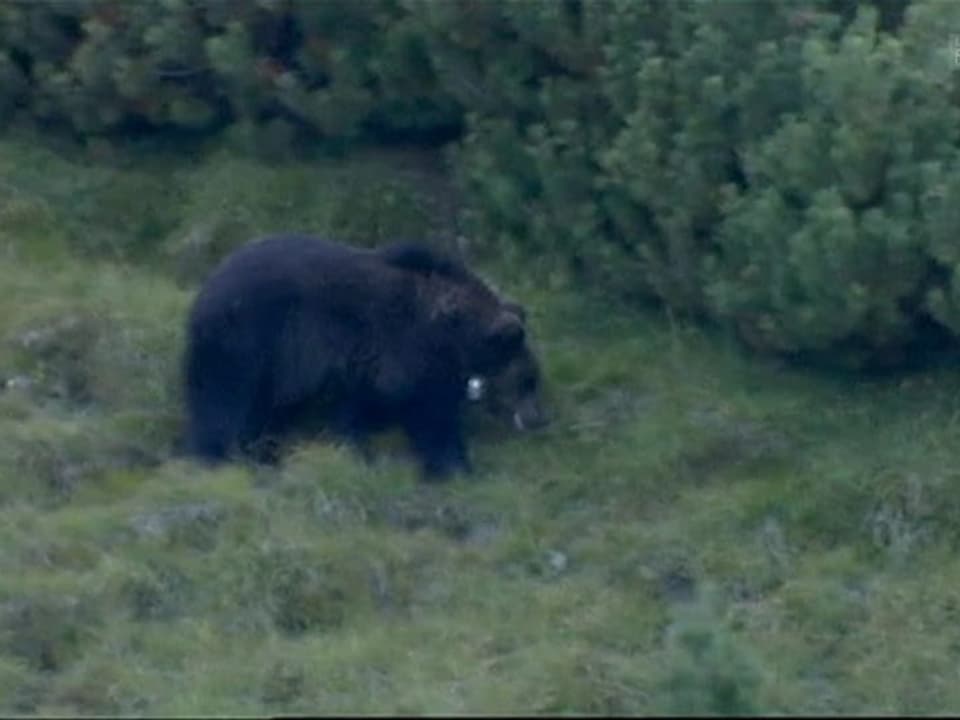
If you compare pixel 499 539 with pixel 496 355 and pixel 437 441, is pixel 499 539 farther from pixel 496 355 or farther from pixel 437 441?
pixel 496 355

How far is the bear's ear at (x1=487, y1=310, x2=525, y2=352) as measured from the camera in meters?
12.0

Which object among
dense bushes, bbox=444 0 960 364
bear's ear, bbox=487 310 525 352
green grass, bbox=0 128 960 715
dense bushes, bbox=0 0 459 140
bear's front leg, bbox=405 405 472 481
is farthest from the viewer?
dense bushes, bbox=0 0 459 140

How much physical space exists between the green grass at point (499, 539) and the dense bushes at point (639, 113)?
1.29ft

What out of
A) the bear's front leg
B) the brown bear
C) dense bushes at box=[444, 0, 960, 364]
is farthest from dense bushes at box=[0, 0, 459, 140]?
the bear's front leg

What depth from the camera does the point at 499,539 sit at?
11148 millimetres

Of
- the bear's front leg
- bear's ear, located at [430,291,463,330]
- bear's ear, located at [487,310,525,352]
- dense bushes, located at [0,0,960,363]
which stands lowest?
the bear's front leg

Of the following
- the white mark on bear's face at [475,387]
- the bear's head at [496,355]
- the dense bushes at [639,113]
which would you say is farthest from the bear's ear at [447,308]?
the dense bushes at [639,113]

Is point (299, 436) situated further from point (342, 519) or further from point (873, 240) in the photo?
point (873, 240)

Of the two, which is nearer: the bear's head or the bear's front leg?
the bear's front leg

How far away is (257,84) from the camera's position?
13.6m

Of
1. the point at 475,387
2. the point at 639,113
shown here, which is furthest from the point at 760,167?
the point at 475,387

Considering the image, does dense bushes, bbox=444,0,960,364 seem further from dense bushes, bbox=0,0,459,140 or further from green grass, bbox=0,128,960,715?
dense bushes, bbox=0,0,459,140

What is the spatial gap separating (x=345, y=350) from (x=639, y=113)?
1.47m

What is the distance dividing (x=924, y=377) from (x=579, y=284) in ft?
5.68
